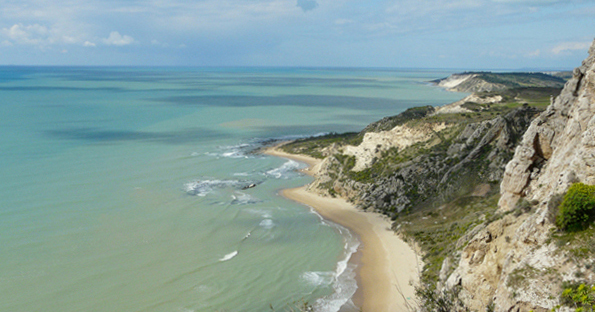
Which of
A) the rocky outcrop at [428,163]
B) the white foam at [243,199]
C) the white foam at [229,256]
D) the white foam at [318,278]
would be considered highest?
the rocky outcrop at [428,163]

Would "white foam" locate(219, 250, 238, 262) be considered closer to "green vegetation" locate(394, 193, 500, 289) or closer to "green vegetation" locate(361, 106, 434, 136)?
"green vegetation" locate(394, 193, 500, 289)

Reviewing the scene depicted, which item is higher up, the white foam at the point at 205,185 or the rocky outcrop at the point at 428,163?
the rocky outcrop at the point at 428,163

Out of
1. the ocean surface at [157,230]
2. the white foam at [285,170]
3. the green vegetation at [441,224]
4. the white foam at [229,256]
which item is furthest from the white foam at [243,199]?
the green vegetation at [441,224]

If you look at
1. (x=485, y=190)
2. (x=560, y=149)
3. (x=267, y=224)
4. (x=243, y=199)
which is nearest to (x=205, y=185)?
(x=243, y=199)

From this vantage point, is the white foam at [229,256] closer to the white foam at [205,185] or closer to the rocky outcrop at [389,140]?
the white foam at [205,185]

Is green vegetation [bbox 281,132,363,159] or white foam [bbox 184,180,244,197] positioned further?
green vegetation [bbox 281,132,363,159]

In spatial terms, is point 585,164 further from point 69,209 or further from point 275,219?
point 69,209

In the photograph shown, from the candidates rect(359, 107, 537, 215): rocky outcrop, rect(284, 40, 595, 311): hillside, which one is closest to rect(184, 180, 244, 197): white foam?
rect(284, 40, 595, 311): hillside
